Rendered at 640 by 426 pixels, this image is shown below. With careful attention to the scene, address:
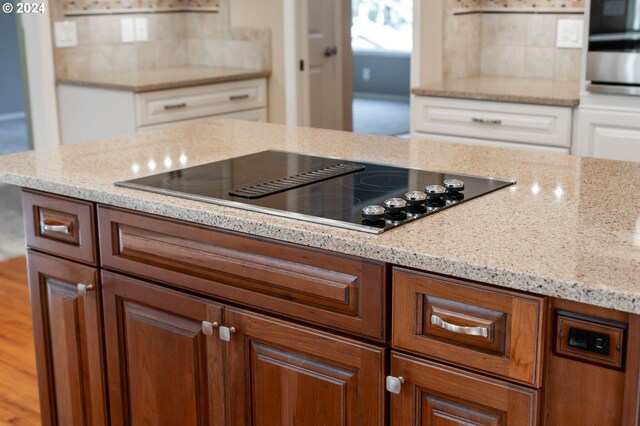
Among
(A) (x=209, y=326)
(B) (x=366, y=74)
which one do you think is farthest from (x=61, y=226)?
(B) (x=366, y=74)

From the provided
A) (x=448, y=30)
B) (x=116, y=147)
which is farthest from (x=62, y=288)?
(x=448, y=30)

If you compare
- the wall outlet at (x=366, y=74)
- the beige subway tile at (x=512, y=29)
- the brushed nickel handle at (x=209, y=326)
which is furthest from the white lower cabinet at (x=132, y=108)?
the wall outlet at (x=366, y=74)

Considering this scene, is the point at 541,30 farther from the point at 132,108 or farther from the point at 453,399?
the point at 453,399

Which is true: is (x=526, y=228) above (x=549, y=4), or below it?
below

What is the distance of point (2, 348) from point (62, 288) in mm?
1281

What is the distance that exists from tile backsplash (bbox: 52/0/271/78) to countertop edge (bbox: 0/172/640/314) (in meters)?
2.66

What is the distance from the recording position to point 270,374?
1805 mm

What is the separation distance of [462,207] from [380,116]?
755cm

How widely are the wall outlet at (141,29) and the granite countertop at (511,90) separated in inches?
72.5

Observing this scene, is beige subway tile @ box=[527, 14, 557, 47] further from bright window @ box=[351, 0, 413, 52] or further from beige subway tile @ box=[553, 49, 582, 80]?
bright window @ box=[351, 0, 413, 52]

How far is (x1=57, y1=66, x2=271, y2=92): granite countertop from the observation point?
420cm

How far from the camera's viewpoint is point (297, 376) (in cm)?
175

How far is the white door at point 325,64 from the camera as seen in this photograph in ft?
18.6

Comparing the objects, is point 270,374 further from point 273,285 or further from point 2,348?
point 2,348
